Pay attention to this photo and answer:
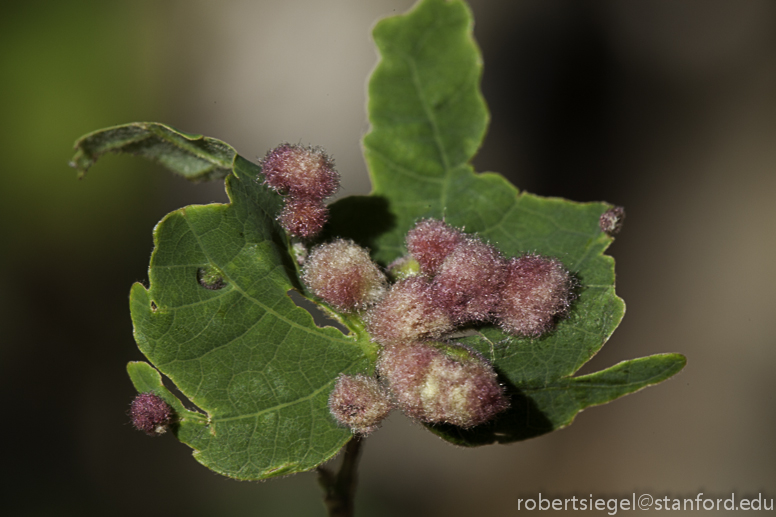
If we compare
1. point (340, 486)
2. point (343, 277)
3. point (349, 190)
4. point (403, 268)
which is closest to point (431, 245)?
point (403, 268)

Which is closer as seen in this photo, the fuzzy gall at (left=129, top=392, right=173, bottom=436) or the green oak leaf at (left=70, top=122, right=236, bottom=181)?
the fuzzy gall at (left=129, top=392, right=173, bottom=436)

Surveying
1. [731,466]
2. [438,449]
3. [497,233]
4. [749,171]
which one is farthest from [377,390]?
[749,171]

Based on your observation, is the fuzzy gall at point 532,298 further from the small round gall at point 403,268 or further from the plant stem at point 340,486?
the plant stem at point 340,486

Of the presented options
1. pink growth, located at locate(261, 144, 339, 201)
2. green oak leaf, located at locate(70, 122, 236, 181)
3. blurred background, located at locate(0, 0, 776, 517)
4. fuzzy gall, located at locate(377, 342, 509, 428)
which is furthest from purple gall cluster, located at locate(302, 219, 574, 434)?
blurred background, located at locate(0, 0, 776, 517)

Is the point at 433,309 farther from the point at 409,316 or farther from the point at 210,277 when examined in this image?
the point at 210,277

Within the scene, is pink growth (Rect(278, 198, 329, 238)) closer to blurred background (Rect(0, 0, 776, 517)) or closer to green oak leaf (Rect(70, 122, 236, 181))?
green oak leaf (Rect(70, 122, 236, 181))

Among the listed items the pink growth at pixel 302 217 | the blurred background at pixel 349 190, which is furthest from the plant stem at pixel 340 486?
the blurred background at pixel 349 190

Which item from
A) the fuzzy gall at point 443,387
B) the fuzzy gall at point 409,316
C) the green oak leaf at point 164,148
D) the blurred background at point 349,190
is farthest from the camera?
the blurred background at point 349,190
